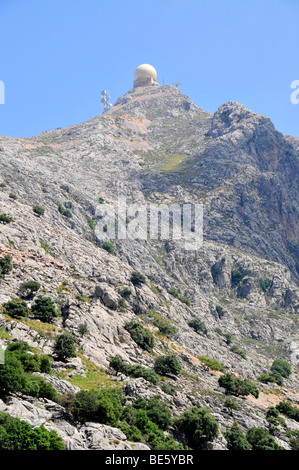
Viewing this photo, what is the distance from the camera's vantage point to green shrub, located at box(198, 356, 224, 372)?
69.8 metres

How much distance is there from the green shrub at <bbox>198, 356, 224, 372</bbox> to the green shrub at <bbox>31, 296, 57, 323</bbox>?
1187 inches

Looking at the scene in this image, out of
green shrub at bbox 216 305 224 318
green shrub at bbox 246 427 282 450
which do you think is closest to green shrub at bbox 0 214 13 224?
green shrub at bbox 246 427 282 450

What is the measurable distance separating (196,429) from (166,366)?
1606 cm

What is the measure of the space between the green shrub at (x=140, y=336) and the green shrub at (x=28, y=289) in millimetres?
16612

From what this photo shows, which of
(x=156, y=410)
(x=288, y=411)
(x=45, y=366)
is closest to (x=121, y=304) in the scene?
(x=45, y=366)

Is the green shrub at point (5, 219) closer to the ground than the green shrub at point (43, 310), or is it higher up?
higher up

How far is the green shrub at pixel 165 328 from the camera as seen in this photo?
246 feet

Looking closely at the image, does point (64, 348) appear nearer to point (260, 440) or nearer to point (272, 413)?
point (260, 440)

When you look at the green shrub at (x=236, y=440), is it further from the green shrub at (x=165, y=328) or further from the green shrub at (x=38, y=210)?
the green shrub at (x=38, y=210)

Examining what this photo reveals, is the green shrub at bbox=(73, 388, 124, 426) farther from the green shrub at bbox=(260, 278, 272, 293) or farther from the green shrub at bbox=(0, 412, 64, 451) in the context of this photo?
the green shrub at bbox=(260, 278, 272, 293)

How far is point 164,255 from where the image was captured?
118062 mm

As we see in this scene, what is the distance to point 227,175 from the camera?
150 meters

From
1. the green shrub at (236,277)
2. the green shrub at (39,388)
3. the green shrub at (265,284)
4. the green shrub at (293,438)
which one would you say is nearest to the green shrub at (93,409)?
the green shrub at (39,388)

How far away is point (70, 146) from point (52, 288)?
355 ft
